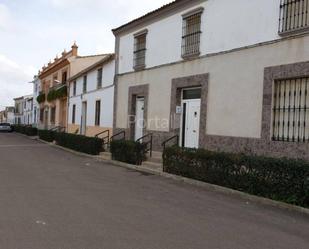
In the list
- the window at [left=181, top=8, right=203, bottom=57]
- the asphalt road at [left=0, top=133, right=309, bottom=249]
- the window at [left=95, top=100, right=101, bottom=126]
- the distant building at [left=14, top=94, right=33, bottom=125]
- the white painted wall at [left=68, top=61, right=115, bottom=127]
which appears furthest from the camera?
the distant building at [left=14, top=94, right=33, bottom=125]

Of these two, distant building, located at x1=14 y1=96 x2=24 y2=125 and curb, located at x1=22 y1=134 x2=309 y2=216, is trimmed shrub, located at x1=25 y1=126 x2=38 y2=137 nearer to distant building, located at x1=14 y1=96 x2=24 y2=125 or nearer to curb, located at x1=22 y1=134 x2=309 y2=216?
curb, located at x1=22 y1=134 x2=309 y2=216

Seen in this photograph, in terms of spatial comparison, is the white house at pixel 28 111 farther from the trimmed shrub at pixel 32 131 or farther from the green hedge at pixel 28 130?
the trimmed shrub at pixel 32 131

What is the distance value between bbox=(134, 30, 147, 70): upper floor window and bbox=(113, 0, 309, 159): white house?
0.04 meters

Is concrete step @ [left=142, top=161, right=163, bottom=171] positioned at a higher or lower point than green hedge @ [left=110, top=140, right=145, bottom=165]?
lower

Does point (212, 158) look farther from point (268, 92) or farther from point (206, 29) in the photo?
point (206, 29)

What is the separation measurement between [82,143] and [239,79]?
11060 mm

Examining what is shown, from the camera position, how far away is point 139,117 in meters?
20.9

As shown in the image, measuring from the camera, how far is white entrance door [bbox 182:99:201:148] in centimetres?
1647

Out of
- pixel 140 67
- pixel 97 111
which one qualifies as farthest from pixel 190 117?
pixel 97 111

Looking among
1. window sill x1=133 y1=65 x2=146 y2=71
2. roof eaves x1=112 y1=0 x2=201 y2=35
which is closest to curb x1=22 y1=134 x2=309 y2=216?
window sill x1=133 y1=65 x2=146 y2=71

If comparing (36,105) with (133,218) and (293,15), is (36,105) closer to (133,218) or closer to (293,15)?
(293,15)

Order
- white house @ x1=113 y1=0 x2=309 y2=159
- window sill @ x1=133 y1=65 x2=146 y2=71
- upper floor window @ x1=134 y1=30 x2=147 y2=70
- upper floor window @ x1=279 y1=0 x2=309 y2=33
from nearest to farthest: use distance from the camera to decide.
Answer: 1. upper floor window @ x1=279 y1=0 x2=309 y2=33
2. white house @ x1=113 y1=0 x2=309 y2=159
3. window sill @ x1=133 y1=65 x2=146 y2=71
4. upper floor window @ x1=134 y1=30 x2=147 y2=70

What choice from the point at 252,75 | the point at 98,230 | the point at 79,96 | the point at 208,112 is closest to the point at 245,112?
the point at 252,75

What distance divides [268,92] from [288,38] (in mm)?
1545
